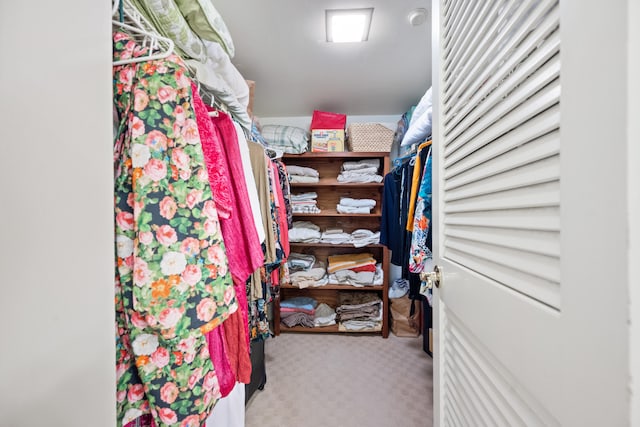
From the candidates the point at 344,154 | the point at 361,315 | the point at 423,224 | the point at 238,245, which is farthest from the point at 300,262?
the point at 238,245

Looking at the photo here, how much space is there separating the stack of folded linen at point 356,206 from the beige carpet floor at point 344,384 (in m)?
1.14

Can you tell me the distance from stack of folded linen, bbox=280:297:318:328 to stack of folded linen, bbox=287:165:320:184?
115 cm

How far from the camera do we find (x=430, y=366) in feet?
5.93

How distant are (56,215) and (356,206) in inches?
84.6

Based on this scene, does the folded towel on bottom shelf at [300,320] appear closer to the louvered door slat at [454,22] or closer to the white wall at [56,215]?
the white wall at [56,215]

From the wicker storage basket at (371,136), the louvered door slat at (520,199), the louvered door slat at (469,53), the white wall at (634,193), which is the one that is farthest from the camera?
the wicker storage basket at (371,136)

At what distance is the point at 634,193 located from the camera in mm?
236

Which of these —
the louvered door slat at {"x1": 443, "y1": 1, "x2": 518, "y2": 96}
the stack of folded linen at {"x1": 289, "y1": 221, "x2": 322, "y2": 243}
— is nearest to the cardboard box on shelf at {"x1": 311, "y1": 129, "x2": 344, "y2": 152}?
the stack of folded linen at {"x1": 289, "y1": 221, "x2": 322, "y2": 243}

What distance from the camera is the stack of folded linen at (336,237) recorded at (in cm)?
237

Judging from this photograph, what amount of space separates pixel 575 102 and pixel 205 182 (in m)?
0.64

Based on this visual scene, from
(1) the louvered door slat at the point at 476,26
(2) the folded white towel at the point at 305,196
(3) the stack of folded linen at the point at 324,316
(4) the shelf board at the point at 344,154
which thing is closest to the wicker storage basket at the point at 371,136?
(4) the shelf board at the point at 344,154

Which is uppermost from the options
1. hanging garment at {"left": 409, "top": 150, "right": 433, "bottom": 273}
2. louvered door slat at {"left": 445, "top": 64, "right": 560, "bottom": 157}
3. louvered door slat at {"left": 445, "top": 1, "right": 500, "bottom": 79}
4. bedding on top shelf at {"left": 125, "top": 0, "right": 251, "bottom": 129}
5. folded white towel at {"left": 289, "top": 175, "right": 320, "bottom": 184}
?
bedding on top shelf at {"left": 125, "top": 0, "right": 251, "bottom": 129}

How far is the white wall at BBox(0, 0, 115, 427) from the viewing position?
1.02ft

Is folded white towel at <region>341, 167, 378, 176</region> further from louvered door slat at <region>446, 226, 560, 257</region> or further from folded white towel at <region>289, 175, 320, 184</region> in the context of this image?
louvered door slat at <region>446, 226, 560, 257</region>
